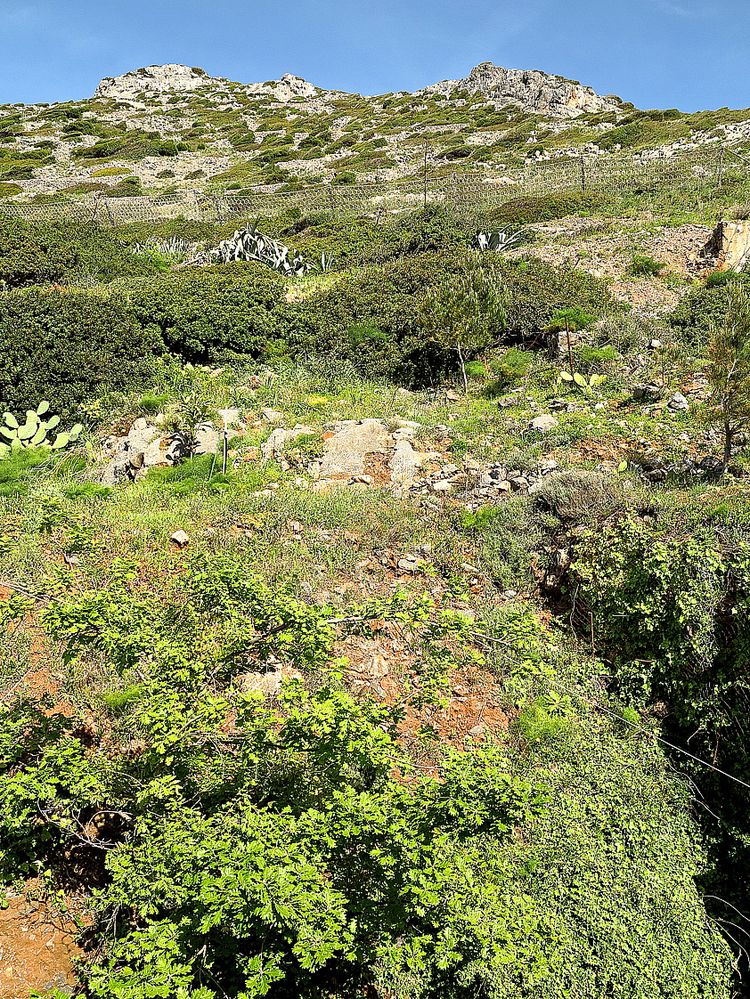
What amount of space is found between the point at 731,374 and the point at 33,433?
1166 centimetres

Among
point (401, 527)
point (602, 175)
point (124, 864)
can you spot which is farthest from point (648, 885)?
point (602, 175)

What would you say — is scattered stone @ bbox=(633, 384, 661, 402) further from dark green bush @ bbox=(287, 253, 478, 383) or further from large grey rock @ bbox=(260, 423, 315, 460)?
large grey rock @ bbox=(260, 423, 315, 460)

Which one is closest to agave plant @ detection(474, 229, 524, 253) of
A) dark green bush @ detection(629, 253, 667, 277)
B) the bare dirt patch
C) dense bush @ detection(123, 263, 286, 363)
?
dark green bush @ detection(629, 253, 667, 277)

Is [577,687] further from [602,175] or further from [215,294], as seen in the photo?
[602,175]

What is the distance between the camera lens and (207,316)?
13461mm

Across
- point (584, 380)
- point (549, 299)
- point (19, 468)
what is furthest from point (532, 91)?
point (19, 468)

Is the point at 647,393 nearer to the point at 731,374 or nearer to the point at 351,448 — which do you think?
the point at 731,374

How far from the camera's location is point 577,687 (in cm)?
617

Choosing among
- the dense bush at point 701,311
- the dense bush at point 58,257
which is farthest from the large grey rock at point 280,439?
the dense bush at point 58,257

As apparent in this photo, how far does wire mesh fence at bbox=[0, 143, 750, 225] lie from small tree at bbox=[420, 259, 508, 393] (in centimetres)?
1216

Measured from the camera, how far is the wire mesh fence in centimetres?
2228

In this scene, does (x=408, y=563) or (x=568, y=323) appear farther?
(x=568, y=323)

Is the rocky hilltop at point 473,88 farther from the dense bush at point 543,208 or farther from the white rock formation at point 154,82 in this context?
the dense bush at point 543,208

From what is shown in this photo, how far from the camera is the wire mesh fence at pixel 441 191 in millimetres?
22281
